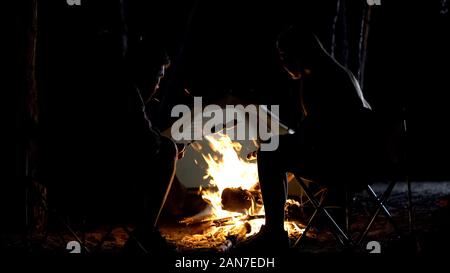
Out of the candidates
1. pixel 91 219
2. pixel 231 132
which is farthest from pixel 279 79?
pixel 91 219

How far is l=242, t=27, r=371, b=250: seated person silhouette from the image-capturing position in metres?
3.80

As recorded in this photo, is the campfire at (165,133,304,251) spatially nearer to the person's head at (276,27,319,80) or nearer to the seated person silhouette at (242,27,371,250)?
the seated person silhouette at (242,27,371,250)

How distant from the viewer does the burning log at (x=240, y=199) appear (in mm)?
5520

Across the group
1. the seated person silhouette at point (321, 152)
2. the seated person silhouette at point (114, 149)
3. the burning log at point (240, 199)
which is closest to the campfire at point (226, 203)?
the burning log at point (240, 199)

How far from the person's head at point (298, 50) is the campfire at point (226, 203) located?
1.07m

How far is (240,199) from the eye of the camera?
217 inches

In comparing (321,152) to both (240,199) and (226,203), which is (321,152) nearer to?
(240,199)

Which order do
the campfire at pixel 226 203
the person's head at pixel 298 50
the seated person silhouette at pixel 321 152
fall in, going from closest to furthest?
the seated person silhouette at pixel 321 152
the person's head at pixel 298 50
the campfire at pixel 226 203

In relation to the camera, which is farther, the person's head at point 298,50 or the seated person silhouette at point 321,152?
the person's head at point 298,50

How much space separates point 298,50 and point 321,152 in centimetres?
103

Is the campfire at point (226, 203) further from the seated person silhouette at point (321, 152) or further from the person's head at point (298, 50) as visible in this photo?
the person's head at point (298, 50)

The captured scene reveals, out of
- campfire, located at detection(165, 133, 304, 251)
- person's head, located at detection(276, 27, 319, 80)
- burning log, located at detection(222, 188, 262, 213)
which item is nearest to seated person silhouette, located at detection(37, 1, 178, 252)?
campfire, located at detection(165, 133, 304, 251)

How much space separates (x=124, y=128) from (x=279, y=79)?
205 inches
